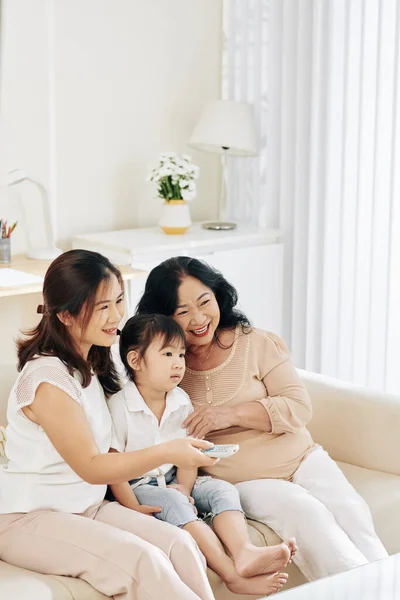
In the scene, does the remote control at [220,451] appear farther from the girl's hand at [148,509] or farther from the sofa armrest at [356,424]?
the sofa armrest at [356,424]

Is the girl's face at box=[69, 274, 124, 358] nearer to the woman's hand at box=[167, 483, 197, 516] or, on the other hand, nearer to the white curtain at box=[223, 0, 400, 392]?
the woman's hand at box=[167, 483, 197, 516]

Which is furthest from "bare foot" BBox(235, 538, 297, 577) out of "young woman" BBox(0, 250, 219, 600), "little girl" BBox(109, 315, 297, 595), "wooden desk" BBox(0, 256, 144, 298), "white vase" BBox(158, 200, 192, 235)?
"white vase" BBox(158, 200, 192, 235)

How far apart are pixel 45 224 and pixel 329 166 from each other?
3.79 ft

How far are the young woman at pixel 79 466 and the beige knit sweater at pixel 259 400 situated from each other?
0.35 meters

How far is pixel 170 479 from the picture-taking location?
92.0 inches

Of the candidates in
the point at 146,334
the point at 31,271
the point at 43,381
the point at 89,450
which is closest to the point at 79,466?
the point at 89,450

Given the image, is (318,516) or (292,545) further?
(318,516)

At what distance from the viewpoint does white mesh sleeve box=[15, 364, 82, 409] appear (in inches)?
80.5

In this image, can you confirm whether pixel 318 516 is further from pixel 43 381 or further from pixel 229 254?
pixel 229 254

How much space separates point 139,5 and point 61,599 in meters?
2.70

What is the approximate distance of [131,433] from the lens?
7.38 feet

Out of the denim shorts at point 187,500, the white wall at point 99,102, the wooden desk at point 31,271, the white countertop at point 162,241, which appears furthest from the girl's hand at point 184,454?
the white wall at point 99,102

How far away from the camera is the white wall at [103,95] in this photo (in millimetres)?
3564

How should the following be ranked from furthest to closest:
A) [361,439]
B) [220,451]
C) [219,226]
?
1. [219,226]
2. [361,439]
3. [220,451]
